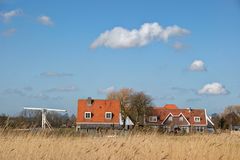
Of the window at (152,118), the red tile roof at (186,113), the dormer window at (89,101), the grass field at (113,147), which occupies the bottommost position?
the grass field at (113,147)

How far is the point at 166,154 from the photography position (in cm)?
948

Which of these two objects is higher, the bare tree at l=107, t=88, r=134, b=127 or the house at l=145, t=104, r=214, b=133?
the bare tree at l=107, t=88, r=134, b=127

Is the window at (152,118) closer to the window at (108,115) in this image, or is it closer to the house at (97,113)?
the house at (97,113)

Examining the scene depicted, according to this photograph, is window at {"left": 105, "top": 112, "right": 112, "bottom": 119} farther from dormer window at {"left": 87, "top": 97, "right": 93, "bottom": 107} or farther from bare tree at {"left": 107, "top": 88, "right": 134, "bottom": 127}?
bare tree at {"left": 107, "top": 88, "right": 134, "bottom": 127}

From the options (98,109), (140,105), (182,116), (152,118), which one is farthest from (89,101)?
(182,116)

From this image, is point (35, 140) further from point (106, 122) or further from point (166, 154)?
point (106, 122)

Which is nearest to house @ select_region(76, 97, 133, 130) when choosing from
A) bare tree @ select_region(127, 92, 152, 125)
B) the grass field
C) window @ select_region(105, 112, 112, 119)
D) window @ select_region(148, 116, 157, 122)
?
window @ select_region(105, 112, 112, 119)

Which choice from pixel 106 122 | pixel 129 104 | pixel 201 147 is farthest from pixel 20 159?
pixel 129 104

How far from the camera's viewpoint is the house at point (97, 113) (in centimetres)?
6294

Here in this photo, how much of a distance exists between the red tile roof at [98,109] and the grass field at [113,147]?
5221 centimetres

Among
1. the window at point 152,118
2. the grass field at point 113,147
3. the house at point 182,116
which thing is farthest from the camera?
the house at point 182,116

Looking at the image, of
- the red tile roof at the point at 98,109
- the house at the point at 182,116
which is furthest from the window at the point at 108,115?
the house at the point at 182,116

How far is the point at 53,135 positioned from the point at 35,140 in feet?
3.52

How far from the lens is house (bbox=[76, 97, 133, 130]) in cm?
6294
